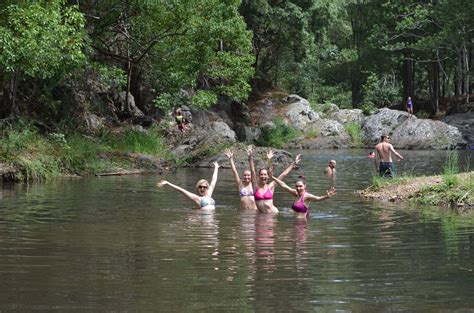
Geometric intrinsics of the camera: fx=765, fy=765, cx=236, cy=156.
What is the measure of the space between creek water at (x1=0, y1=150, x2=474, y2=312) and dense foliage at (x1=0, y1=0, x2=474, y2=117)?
23.2 feet

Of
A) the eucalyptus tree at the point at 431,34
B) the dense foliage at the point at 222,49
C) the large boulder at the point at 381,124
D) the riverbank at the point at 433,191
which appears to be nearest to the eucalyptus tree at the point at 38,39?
the dense foliage at the point at 222,49

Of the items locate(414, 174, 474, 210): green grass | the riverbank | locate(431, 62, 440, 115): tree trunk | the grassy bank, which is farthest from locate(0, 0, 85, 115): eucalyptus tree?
locate(431, 62, 440, 115): tree trunk

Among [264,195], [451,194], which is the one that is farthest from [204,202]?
[451,194]

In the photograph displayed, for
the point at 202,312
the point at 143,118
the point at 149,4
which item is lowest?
the point at 202,312

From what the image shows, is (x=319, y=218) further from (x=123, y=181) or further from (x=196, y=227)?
(x=123, y=181)

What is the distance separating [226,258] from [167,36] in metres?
23.4

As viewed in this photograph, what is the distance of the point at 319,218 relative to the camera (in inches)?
614

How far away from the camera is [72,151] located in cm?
2706

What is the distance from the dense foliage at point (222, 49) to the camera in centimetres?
2409

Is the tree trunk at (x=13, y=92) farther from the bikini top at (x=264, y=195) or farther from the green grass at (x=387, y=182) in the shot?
the green grass at (x=387, y=182)

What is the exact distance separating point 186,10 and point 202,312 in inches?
987

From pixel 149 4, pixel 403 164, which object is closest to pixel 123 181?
pixel 149 4

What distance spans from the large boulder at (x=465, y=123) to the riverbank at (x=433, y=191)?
101 ft

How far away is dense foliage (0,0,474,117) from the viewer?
24094 mm
